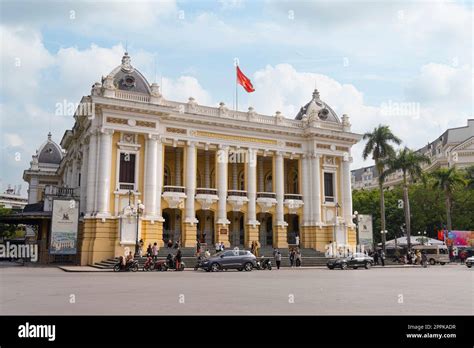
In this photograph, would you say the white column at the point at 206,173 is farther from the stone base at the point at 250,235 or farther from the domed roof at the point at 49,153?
the domed roof at the point at 49,153

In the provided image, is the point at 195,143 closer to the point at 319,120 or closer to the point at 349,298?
the point at 319,120

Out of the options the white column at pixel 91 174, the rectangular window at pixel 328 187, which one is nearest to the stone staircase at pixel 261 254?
the white column at pixel 91 174

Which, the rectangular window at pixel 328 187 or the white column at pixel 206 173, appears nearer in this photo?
the white column at pixel 206 173

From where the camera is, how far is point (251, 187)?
43.4m

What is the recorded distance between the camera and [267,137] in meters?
44.7

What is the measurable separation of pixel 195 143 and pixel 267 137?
7.27 m

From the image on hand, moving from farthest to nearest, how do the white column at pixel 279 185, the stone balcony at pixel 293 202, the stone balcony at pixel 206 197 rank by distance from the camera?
1. the stone balcony at pixel 293 202
2. the white column at pixel 279 185
3. the stone balcony at pixel 206 197

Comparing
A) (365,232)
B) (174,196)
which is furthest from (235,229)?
A: (365,232)

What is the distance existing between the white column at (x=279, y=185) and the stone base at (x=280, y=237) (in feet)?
1.87

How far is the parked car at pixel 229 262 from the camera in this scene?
2953cm

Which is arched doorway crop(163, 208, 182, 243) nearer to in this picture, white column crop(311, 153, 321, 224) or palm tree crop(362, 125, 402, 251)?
white column crop(311, 153, 321, 224)

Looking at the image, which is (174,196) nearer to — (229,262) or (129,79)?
(129,79)

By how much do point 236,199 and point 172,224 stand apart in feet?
20.4
